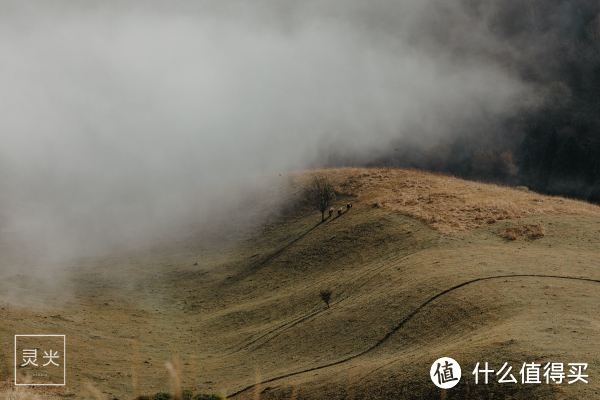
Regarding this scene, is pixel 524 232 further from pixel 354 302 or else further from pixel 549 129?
pixel 549 129

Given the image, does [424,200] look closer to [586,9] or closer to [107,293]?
[107,293]

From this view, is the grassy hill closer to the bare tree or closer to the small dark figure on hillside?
the small dark figure on hillside

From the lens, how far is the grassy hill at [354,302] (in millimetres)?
22688

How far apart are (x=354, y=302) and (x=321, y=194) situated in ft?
59.0

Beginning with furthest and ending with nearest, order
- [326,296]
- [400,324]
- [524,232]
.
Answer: [524,232] < [326,296] < [400,324]

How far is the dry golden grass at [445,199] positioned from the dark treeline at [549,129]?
143ft

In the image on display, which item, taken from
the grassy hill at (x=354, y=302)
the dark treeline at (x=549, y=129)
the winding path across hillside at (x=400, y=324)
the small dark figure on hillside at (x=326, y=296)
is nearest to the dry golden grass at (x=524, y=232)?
the grassy hill at (x=354, y=302)

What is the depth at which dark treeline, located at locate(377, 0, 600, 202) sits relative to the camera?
94.1 meters

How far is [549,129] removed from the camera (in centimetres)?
9850

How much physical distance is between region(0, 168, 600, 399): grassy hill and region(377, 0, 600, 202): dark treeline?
47.4 m

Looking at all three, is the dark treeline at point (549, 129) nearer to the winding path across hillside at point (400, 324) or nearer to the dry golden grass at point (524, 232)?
the dry golden grass at point (524, 232)

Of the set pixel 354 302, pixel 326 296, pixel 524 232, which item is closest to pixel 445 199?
pixel 524 232

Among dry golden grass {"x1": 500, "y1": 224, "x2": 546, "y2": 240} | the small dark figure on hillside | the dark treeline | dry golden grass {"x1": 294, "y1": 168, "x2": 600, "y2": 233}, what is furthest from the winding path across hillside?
the dark treeline

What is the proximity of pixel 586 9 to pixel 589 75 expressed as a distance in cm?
1628
